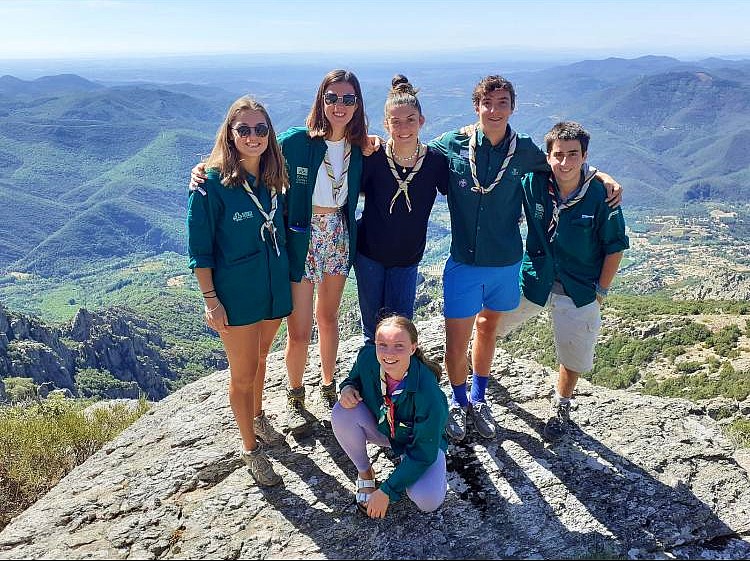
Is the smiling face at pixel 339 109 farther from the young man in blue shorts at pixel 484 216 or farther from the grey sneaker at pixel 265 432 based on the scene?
the grey sneaker at pixel 265 432

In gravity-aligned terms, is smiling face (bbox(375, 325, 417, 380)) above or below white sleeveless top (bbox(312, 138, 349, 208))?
below

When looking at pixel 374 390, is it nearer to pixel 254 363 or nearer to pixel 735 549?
pixel 254 363

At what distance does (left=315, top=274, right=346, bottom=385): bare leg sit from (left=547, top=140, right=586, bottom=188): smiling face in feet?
7.06

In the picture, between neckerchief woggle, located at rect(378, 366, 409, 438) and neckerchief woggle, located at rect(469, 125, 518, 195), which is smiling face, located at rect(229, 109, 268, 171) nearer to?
neckerchief woggle, located at rect(469, 125, 518, 195)

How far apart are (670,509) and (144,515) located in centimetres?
436

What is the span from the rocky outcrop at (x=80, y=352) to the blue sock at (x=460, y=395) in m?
44.8

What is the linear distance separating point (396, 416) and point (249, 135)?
7.91 ft

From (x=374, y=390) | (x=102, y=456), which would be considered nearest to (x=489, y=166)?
(x=374, y=390)

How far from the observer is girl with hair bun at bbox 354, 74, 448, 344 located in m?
4.62

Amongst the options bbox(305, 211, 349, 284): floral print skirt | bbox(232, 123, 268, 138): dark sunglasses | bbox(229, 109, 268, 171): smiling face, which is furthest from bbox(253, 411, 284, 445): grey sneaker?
bbox(232, 123, 268, 138): dark sunglasses

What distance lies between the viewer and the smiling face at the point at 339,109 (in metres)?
4.64

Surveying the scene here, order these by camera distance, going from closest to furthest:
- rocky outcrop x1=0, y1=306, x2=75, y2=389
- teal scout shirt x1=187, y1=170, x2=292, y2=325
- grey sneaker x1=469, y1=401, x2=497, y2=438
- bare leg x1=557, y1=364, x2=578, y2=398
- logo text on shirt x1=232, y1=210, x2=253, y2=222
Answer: teal scout shirt x1=187, y1=170, x2=292, y2=325 → logo text on shirt x1=232, y1=210, x2=253, y2=222 → grey sneaker x1=469, y1=401, x2=497, y2=438 → bare leg x1=557, y1=364, x2=578, y2=398 → rocky outcrop x1=0, y1=306, x2=75, y2=389

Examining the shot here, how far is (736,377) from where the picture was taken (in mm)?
18328

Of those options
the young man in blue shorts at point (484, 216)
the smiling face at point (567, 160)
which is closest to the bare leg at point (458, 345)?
the young man in blue shorts at point (484, 216)
